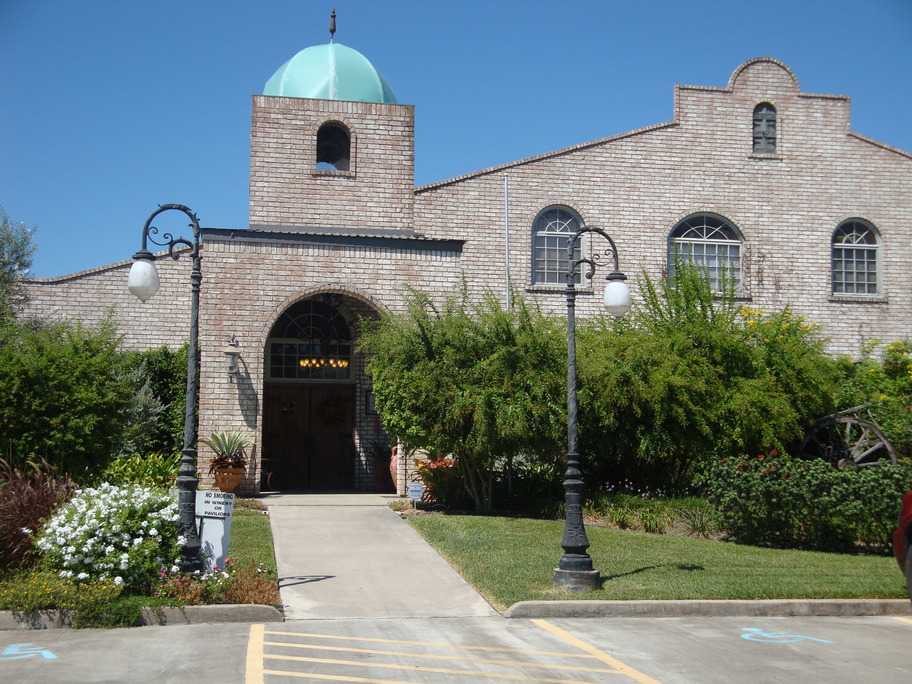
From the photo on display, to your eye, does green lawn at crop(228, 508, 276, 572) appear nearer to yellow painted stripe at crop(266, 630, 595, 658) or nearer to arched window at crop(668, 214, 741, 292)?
yellow painted stripe at crop(266, 630, 595, 658)

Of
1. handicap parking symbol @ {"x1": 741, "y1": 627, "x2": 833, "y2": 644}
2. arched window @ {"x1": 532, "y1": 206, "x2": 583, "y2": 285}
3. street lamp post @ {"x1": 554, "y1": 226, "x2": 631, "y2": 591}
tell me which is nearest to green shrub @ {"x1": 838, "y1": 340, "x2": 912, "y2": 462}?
arched window @ {"x1": 532, "y1": 206, "x2": 583, "y2": 285}

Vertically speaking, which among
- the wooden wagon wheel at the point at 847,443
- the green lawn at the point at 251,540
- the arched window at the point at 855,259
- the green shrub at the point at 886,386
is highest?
the arched window at the point at 855,259

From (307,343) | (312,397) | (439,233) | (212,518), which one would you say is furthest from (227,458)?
(212,518)

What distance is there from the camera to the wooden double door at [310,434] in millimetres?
20469

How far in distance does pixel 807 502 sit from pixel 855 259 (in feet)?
38.5

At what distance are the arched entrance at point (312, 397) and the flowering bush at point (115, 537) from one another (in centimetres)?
1045

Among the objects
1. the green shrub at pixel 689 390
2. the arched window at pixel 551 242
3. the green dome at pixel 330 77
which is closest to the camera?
the green shrub at pixel 689 390

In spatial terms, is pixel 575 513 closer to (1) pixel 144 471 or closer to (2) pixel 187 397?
(2) pixel 187 397

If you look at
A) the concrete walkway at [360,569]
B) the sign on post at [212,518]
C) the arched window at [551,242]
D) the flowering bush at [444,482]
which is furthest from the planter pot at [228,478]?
the arched window at [551,242]

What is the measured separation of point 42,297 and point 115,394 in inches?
324

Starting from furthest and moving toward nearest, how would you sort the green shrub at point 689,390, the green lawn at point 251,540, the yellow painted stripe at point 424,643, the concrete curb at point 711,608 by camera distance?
1. the green shrub at point 689,390
2. the green lawn at point 251,540
3. the concrete curb at point 711,608
4. the yellow painted stripe at point 424,643

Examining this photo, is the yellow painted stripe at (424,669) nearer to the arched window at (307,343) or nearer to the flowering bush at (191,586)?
the flowering bush at (191,586)

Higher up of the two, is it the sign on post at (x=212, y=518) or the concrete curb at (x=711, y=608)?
the sign on post at (x=212, y=518)

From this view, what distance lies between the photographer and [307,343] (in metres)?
20.7
